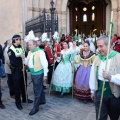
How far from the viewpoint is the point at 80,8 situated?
21.5 meters

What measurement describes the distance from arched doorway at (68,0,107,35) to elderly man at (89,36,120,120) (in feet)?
54.7

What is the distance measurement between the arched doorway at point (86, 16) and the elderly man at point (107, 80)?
54.7ft

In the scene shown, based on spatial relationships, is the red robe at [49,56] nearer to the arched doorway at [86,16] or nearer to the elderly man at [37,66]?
the elderly man at [37,66]

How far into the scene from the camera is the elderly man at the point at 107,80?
9.78ft

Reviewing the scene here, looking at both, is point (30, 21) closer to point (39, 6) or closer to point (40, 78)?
point (39, 6)

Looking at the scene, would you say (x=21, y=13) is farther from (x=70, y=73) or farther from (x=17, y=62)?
(x=17, y=62)

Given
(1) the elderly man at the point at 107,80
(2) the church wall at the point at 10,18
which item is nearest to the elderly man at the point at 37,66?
(1) the elderly man at the point at 107,80

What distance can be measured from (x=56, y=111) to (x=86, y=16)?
1754cm

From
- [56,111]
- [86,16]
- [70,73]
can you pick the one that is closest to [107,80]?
[56,111]

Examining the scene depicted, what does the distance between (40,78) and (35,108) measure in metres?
0.68

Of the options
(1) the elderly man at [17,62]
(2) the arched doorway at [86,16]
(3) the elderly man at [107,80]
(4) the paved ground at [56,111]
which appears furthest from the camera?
(2) the arched doorway at [86,16]

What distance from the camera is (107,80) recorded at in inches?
120

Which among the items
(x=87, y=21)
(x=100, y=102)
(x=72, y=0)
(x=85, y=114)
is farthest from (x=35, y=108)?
(x=87, y=21)

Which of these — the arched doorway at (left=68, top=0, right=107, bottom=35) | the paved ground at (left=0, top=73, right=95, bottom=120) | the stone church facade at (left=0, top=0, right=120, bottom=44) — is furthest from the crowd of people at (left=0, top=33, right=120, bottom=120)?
the arched doorway at (left=68, top=0, right=107, bottom=35)
